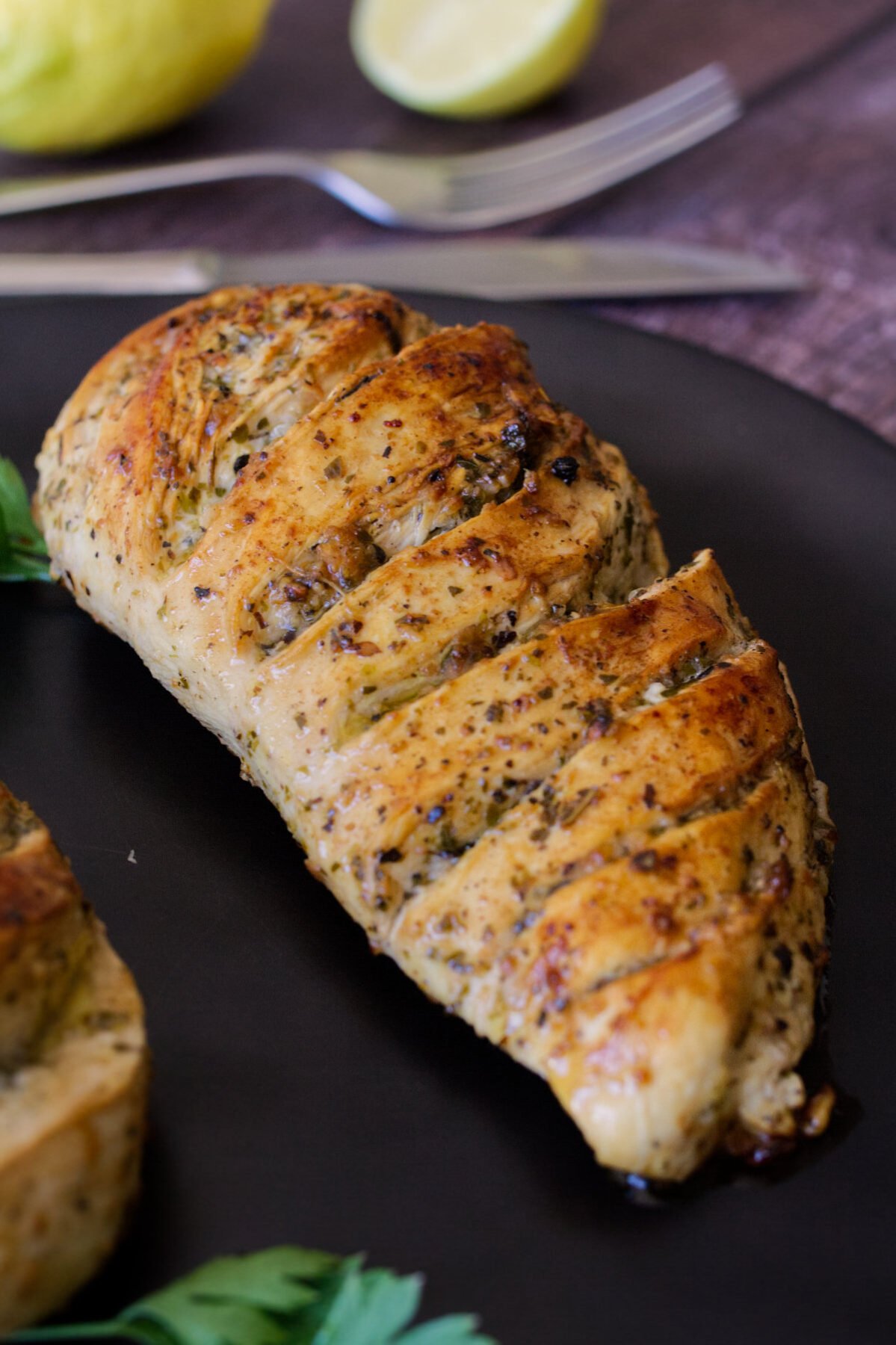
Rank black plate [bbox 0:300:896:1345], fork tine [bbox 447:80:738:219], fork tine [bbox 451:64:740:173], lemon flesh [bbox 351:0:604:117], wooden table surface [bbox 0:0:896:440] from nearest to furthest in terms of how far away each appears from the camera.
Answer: black plate [bbox 0:300:896:1345] → wooden table surface [bbox 0:0:896:440] → fork tine [bbox 447:80:738:219] → fork tine [bbox 451:64:740:173] → lemon flesh [bbox 351:0:604:117]

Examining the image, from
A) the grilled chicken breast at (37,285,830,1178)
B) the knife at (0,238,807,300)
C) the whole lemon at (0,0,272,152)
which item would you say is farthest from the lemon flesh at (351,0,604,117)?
the grilled chicken breast at (37,285,830,1178)

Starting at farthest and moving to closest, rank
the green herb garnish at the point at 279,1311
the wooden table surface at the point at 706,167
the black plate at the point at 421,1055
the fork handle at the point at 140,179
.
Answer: the fork handle at the point at 140,179 < the wooden table surface at the point at 706,167 < the black plate at the point at 421,1055 < the green herb garnish at the point at 279,1311

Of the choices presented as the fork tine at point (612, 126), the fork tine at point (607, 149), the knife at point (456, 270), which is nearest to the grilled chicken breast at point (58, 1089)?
the knife at point (456, 270)

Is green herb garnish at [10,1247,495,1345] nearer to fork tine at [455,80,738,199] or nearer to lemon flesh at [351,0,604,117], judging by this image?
fork tine at [455,80,738,199]

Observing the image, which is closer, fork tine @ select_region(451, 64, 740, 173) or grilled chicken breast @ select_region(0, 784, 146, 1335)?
grilled chicken breast @ select_region(0, 784, 146, 1335)

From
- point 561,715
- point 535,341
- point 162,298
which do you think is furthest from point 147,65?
point 561,715

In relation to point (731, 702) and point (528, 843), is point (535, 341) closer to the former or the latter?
point (731, 702)

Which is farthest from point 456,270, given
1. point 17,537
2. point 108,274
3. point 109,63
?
point 17,537

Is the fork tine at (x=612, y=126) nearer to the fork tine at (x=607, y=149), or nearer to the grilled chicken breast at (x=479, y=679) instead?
the fork tine at (x=607, y=149)
